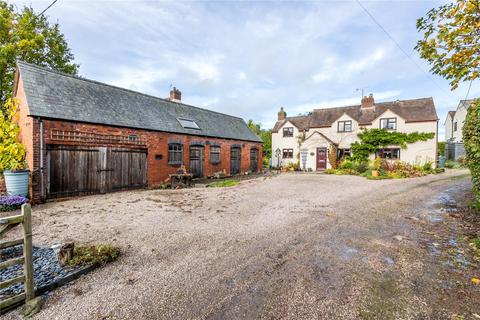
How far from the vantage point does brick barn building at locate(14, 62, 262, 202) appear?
902cm

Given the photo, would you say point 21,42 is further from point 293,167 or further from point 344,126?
point 344,126

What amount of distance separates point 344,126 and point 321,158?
14.5 feet

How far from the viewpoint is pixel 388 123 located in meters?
21.7

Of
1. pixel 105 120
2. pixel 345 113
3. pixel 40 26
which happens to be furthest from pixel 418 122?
pixel 40 26

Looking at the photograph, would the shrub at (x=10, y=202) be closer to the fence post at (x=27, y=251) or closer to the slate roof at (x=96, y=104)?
the slate roof at (x=96, y=104)

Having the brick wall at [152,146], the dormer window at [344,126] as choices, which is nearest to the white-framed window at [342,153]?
the dormer window at [344,126]

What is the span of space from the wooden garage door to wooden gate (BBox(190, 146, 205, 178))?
373cm

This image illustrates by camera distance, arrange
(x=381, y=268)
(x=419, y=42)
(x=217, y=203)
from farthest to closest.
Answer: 1. (x=217, y=203)
2. (x=419, y=42)
3. (x=381, y=268)

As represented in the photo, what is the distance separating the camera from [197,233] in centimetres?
541

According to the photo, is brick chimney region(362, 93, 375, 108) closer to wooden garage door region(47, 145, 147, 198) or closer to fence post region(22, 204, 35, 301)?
wooden garage door region(47, 145, 147, 198)

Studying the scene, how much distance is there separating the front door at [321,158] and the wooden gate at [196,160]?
1378 centimetres

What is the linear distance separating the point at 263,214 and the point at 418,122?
21.8 meters

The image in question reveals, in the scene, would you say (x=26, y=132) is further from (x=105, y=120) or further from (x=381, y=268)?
(x=381, y=268)

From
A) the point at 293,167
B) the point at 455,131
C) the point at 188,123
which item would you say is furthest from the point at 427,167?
the point at 455,131
